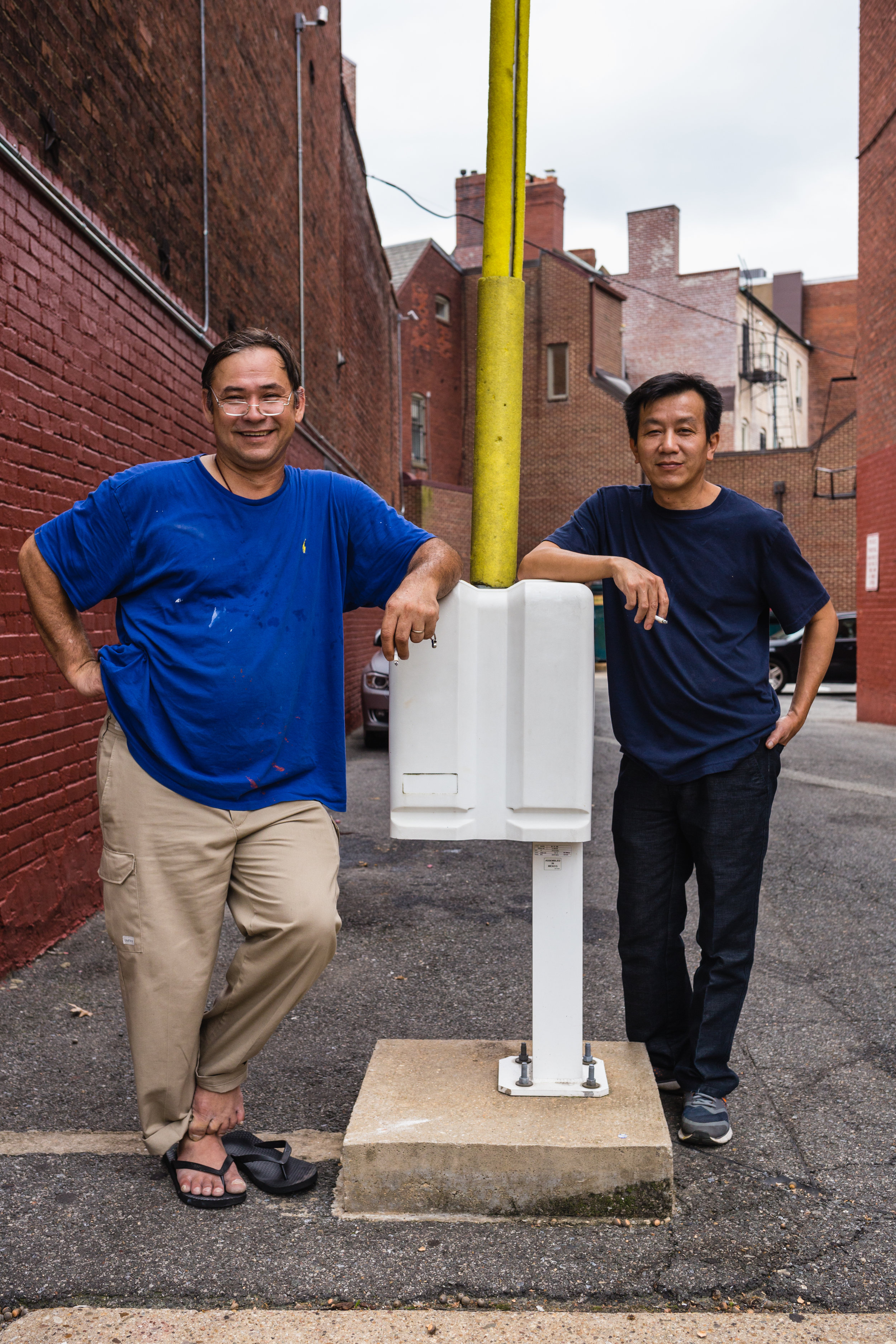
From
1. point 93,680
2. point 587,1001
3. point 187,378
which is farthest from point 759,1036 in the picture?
point 187,378

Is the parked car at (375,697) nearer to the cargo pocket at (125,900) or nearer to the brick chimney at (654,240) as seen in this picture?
the cargo pocket at (125,900)

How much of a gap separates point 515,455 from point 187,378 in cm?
496

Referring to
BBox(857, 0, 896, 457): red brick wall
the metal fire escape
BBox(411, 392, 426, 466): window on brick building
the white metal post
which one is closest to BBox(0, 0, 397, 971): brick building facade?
the white metal post

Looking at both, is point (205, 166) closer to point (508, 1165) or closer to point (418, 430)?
Answer: point (508, 1165)

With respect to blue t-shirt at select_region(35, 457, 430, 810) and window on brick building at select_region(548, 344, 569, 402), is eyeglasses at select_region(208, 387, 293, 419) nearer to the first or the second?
blue t-shirt at select_region(35, 457, 430, 810)

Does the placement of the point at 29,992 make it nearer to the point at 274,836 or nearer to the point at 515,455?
the point at 274,836

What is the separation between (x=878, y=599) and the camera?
14625mm

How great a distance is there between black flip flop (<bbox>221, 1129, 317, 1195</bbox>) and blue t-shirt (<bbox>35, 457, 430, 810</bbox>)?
0.88 metres

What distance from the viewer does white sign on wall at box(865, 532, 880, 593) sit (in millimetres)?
14547

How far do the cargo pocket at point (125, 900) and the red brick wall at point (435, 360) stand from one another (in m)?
28.9

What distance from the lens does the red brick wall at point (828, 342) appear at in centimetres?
4606

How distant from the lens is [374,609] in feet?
57.8

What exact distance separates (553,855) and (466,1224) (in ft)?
2.81

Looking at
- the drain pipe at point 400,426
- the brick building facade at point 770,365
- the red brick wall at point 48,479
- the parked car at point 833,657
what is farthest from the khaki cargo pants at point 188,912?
the brick building facade at point 770,365
